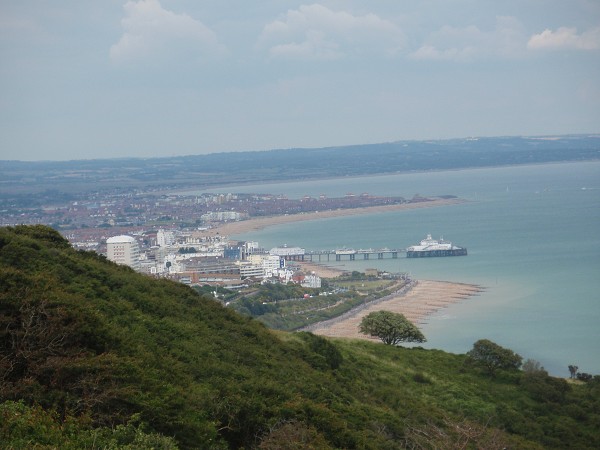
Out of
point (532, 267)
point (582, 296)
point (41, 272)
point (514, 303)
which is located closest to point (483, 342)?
point (41, 272)

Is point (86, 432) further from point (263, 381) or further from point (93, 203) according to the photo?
point (93, 203)

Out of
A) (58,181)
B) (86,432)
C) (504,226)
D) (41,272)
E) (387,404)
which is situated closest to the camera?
(86,432)

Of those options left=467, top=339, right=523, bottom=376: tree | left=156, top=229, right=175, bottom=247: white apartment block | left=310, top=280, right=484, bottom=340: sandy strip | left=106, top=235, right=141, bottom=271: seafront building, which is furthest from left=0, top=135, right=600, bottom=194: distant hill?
left=467, top=339, right=523, bottom=376: tree

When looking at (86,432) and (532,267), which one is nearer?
(86,432)

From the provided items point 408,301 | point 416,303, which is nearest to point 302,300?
point 408,301

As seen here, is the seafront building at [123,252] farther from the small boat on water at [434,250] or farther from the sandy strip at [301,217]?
the sandy strip at [301,217]

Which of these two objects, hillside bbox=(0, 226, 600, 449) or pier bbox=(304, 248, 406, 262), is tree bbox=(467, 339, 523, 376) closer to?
hillside bbox=(0, 226, 600, 449)

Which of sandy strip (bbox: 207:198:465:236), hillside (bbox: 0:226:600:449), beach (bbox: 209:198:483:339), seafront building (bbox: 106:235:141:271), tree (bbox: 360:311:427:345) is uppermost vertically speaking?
hillside (bbox: 0:226:600:449)

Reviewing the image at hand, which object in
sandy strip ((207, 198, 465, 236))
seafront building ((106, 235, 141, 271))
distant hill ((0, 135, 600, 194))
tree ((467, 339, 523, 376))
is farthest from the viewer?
distant hill ((0, 135, 600, 194))
